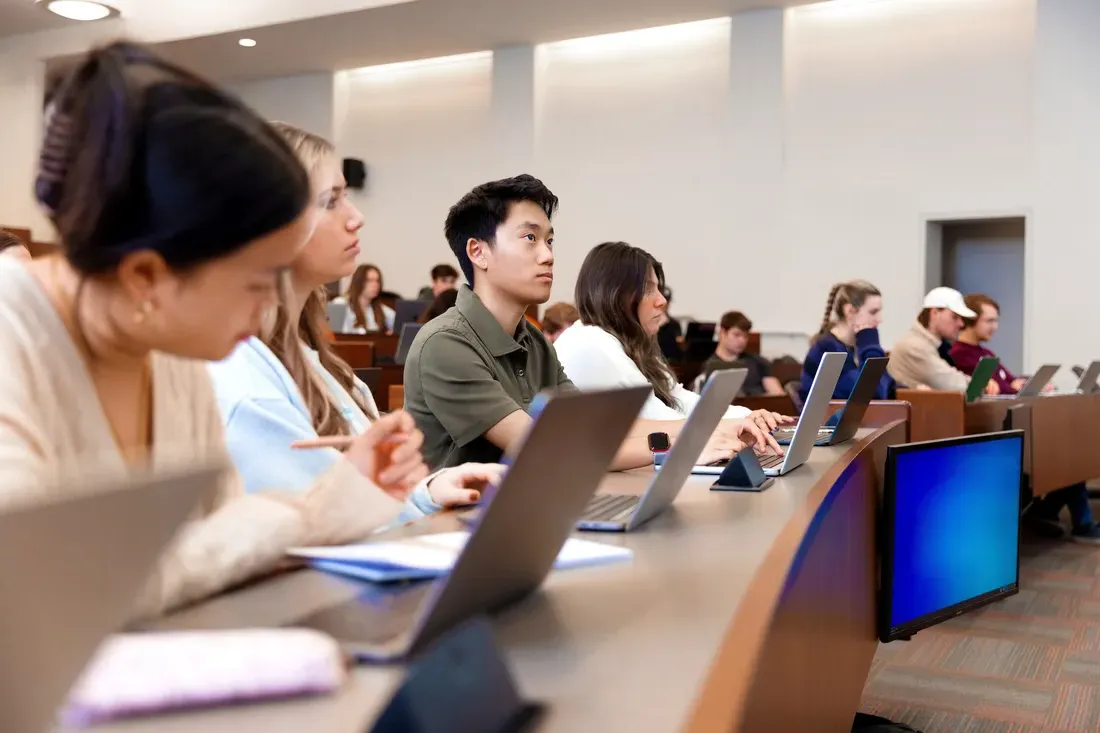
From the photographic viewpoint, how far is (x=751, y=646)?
81cm

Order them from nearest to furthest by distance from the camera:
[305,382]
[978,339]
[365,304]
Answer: [305,382], [978,339], [365,304]

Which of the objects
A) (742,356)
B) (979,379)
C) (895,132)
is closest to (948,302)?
(979,379)

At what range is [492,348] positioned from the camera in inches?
88.1

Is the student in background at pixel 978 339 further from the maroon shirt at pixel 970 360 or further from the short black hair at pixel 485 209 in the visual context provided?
the short black hair at pixel 485 209

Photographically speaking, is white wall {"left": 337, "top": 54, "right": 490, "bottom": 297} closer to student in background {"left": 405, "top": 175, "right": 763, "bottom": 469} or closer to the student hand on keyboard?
student in background {"left": 405, "top": 175, "right": 763, "bottom": 469}

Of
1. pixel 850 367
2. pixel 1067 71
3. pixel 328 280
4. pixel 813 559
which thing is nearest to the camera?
pixel 813 559

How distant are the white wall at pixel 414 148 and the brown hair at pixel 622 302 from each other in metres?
6.89

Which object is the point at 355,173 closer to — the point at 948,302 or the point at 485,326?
the point at 948,302

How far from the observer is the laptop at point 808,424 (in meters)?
1.89

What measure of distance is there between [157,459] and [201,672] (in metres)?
0.22

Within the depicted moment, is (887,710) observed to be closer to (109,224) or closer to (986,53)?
(109,224)

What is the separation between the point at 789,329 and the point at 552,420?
7851 mm

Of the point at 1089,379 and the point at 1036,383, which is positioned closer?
the point at 1036,383

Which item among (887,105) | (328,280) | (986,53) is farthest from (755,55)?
(328,280)
